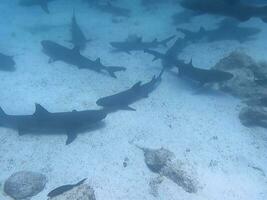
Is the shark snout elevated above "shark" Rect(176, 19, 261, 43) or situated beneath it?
elevated above

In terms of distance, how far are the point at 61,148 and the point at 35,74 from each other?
477 cm

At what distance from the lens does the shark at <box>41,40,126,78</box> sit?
1294 cm

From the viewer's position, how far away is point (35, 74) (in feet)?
43.7

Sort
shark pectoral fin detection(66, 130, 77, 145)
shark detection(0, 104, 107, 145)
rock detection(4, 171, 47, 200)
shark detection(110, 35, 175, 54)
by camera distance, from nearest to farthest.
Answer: rock detection(4, 171, 47, 200) → shark pectoral fin detection(66, 130, 77, 145) → shark detection(0, 104, 107, 145) → shark detection(110, 35, 175, 54)

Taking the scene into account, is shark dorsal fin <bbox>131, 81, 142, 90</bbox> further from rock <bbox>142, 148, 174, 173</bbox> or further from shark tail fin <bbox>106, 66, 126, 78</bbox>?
rock <bbox>142, 148, 174, 173</bbox>

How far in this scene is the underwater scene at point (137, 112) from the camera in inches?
327

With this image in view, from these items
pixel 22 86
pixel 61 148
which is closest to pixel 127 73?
pixel 22 86

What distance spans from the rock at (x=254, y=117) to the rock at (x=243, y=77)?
1.10m

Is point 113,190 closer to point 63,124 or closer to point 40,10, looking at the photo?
point 63,124

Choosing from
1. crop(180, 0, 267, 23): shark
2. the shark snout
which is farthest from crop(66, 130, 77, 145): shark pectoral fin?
crop(180, 0, 267, 23): shark

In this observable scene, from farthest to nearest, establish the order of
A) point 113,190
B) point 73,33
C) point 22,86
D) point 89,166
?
point 73,33, point 22,86, point 89,166, point 113,190

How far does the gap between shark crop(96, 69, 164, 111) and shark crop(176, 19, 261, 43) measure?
15.2 ft

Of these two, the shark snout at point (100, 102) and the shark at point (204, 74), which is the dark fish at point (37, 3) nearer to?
the shark at point (204, 74)

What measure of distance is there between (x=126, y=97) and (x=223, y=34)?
741 centimetres
